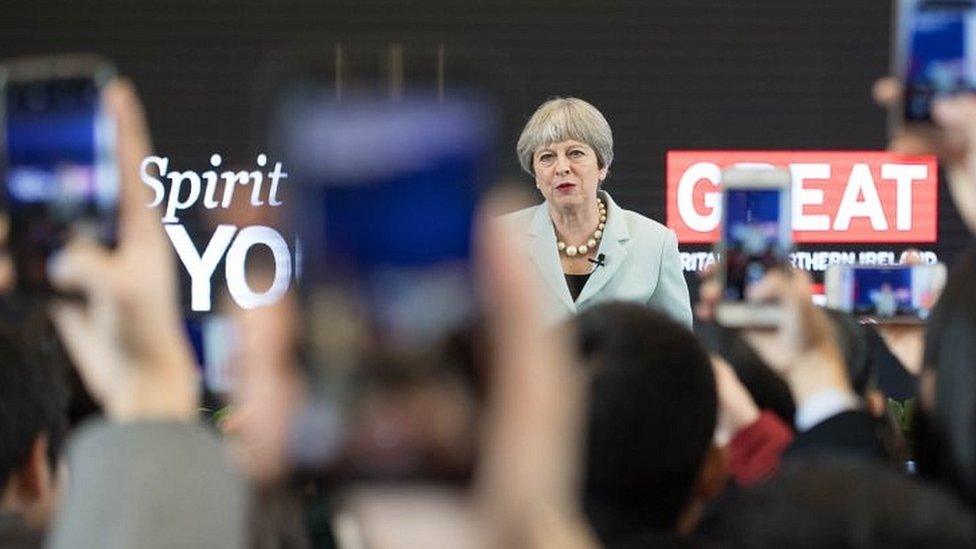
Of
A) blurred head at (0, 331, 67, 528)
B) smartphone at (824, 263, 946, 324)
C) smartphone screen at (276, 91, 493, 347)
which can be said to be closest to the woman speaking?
smartphone at (824, 263, 946, 324)

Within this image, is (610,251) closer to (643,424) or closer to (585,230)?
(585,230)

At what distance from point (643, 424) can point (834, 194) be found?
484cm

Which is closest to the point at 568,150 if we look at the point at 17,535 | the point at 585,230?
the point at 585,230

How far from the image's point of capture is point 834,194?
6.05 m

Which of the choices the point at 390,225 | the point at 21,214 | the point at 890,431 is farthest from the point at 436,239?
the point at 890,431

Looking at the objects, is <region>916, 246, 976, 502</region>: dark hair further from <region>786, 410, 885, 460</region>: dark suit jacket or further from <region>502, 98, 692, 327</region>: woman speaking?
<region>502, 98, 692, 327</region>: woman speaking

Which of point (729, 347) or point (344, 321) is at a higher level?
point (344, 321)

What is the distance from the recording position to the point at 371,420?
74 centimetres

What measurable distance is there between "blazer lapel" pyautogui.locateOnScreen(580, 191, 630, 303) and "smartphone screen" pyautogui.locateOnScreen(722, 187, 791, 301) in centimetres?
175

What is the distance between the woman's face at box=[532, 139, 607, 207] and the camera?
3592mm

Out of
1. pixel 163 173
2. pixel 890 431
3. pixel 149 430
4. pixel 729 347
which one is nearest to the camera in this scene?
pixel 149 430

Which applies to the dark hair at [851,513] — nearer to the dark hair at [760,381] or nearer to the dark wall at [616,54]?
the dark hair at [760,381]

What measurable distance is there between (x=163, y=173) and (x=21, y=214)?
504 centimetres

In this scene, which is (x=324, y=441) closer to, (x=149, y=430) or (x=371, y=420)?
(x=371, y=420)
